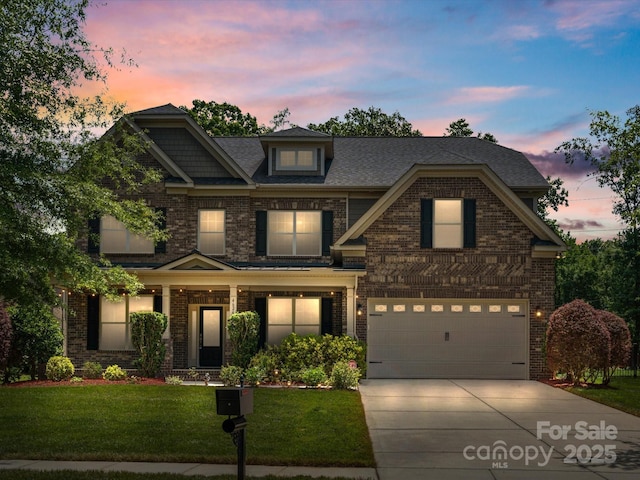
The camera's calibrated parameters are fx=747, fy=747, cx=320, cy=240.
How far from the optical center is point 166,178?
26.0 meters

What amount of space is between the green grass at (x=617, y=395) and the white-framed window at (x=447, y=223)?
5.71 m

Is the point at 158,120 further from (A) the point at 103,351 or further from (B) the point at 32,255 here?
(B) the point at 32,255

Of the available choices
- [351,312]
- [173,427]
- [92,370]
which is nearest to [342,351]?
[351,312]

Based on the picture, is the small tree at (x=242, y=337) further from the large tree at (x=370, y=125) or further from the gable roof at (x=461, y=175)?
the large tree at (x=370, y=125)

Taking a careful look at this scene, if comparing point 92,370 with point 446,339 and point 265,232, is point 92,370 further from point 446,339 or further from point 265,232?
point 446,339

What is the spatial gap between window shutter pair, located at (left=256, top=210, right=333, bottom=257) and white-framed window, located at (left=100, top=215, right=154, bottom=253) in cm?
376

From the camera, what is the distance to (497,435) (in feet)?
45.0

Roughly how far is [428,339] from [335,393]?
5434 millimetres

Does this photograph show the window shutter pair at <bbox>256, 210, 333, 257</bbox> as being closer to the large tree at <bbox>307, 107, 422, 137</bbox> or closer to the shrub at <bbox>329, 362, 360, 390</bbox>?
the shrub at <bbox>329, 362, 360, 390</bbox>

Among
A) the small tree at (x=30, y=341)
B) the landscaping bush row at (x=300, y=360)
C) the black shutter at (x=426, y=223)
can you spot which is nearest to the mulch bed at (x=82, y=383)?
the small tree at (x=30, y=341)

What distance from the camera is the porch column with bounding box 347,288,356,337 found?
77.4 feet

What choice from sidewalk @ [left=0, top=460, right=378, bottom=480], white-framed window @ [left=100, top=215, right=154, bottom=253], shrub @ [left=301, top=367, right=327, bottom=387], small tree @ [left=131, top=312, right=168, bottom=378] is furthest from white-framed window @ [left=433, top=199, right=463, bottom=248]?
sidewalk @ [left=0, top=460, right=378, bottom=480]

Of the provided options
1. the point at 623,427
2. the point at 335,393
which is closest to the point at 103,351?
the point at 335,393

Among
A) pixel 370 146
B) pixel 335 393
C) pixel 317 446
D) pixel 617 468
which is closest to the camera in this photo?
pixel 617 468
